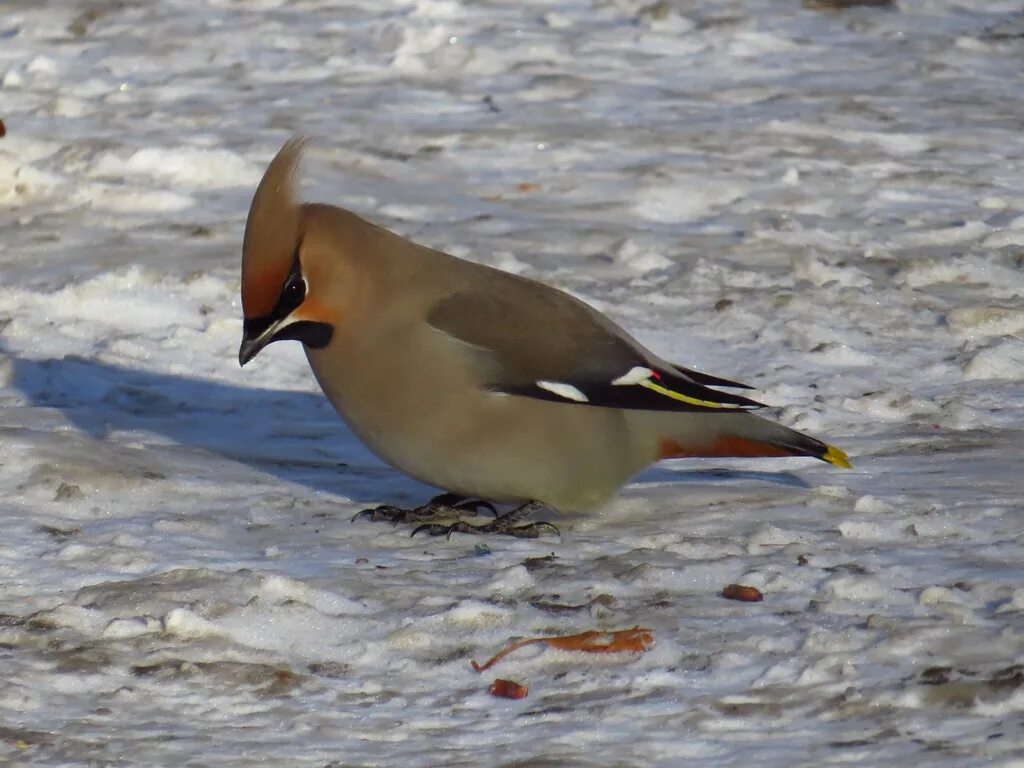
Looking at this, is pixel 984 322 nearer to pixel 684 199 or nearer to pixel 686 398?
pixel 684 199

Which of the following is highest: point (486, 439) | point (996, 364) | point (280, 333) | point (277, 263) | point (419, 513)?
point (277, 263)

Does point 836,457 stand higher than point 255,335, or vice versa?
point 255,335

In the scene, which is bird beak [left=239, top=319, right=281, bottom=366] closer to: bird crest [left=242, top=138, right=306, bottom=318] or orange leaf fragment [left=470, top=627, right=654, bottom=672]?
bird crest [left=242, top=138, right=306, bottom=318]

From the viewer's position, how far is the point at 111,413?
4879 mm

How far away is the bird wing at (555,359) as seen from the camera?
4.02 meters

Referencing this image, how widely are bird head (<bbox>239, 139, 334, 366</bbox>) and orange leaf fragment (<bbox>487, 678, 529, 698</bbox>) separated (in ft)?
3.77

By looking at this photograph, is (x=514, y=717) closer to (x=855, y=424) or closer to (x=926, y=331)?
(x=855, y=424)

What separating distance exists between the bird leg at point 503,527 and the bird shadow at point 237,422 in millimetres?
317

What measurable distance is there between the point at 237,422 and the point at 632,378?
4.24 ft

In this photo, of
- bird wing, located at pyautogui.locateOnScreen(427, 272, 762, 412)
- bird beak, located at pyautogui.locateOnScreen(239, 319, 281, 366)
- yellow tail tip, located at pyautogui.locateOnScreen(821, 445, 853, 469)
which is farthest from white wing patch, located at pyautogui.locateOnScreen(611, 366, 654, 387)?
bird beak, located at pyautogui.locateOnScreen(239, 319, 281, 366)

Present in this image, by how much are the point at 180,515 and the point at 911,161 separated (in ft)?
12.0

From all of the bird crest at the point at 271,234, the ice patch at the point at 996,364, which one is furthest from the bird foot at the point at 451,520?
the ice patch at the point at 996,364

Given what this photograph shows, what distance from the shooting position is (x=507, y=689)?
10.1 ft

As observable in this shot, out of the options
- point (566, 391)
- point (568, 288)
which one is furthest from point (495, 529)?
point (568, 288)
